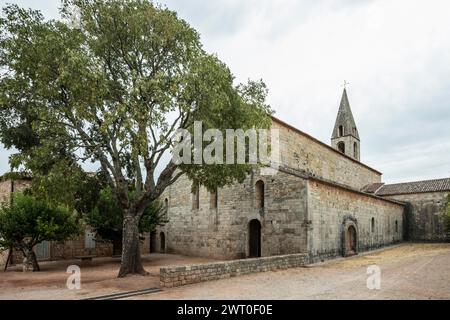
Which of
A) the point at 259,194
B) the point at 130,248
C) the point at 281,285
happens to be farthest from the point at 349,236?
the point at 130,248

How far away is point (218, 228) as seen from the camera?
20.4 meters

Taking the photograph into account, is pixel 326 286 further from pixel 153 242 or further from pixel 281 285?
pixel 153 242

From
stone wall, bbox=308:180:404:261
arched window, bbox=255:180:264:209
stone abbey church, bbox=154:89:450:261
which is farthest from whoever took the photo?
arched window, bbox=255:180:264:209

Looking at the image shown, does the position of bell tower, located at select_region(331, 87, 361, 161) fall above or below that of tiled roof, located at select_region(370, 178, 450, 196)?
above

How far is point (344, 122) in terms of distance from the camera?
3797 centimetres

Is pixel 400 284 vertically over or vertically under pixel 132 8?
under

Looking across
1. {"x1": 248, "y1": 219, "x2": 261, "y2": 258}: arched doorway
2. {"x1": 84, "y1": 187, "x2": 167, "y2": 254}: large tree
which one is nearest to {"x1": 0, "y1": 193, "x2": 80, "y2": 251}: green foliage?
{"x1": 84, "y1": 187, "x2": 167, "y2": 254}: large tree

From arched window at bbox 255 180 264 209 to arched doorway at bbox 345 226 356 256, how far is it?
535 cm

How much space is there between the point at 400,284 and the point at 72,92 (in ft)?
38.7

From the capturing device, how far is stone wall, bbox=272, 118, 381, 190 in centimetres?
2222

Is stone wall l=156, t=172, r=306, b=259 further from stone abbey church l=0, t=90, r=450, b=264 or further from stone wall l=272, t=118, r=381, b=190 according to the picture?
stone wall l=272, t=118, r=381, b=190

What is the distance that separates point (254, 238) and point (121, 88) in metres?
11.0
